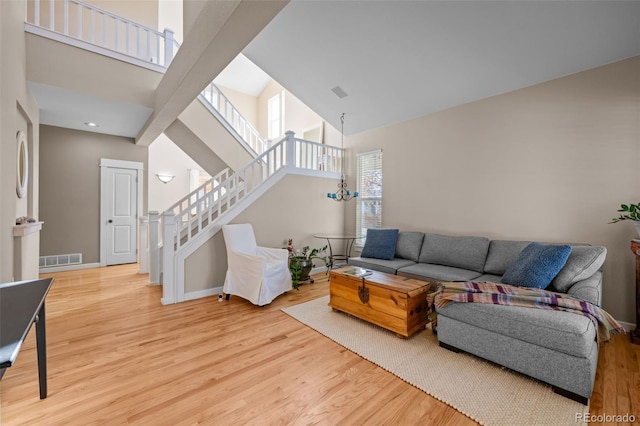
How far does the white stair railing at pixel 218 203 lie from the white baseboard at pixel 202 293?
0.13 metres

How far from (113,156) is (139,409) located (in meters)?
5.97

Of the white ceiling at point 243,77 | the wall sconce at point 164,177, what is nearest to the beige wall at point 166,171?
the wall sconce at point 164,177

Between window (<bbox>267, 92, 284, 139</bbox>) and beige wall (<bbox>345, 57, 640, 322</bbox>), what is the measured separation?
455 cm

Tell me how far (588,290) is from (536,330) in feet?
2.47

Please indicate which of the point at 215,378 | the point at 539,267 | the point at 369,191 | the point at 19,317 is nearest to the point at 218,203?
the point at 215,378

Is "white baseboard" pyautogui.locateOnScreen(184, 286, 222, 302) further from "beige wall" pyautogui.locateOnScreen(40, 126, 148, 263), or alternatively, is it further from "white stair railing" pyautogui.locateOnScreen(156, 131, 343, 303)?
"beige wall" pyautogui.locateOnScreen(40, 126, 148, 263)

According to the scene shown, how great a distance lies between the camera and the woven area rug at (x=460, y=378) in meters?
1.64

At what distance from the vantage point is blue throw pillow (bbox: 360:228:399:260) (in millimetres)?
4160

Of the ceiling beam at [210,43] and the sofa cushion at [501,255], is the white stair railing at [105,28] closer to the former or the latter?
the ceiling beam at [210,43]

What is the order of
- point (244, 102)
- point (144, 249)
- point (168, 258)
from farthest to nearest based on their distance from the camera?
point (244, 102)
point (144, 249)
point (168, 258)

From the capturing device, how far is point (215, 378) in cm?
199

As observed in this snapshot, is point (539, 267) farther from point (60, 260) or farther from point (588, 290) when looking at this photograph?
A: point (60, 260)

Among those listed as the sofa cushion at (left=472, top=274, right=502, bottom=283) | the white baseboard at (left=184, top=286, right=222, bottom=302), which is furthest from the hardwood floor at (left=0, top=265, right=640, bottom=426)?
the sofa cushion at (left=472, top=274, right=502, bottom=283)

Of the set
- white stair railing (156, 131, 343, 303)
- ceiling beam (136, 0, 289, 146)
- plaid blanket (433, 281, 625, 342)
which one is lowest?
plaid blanket (433, 281, 625, 342)
